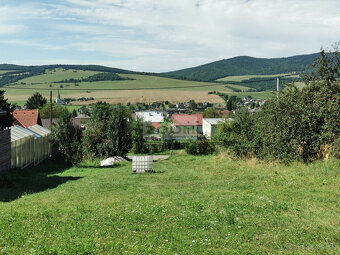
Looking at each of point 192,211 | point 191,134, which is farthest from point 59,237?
point 191,134

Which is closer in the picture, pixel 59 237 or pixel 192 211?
pixel 59 237

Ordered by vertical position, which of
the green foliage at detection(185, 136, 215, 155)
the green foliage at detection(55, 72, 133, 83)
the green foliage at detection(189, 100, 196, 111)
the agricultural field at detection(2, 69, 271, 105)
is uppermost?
the green foliage at detection(55, 72, 133, 83)

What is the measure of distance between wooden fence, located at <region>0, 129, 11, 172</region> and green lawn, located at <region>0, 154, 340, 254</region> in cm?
503

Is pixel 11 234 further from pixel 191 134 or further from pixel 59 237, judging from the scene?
pixel 191 134

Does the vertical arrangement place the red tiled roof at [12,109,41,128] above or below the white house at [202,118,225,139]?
above

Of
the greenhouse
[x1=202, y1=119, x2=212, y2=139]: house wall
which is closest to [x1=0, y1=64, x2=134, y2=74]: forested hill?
[x1=202, y1=119, x2=212, y2=139]: house wall

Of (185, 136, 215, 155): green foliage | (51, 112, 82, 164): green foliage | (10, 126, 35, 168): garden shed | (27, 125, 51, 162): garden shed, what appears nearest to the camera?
(10, 126, 35, 168): garden shed

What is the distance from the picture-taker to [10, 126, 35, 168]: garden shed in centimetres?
2047

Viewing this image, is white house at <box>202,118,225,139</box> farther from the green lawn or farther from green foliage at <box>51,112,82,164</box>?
the green lawn

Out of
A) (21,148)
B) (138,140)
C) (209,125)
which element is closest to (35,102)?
(138,140)

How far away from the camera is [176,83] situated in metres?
148

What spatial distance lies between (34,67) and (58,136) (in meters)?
157

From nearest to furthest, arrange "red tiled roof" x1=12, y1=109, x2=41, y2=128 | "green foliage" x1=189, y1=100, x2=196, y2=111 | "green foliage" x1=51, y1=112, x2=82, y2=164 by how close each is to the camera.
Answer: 1. "green foliage" x1=51, y1=112, x2=82, y2=164
2. "red tiled roof" x1=12, y1=109, x2=41, y2=128
3. "green foliage" x1=189, y1=100, x2=196, y2=111

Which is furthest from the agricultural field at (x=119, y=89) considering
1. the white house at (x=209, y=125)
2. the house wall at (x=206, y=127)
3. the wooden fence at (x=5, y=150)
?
the wooden fence at (x=5, y=150)
